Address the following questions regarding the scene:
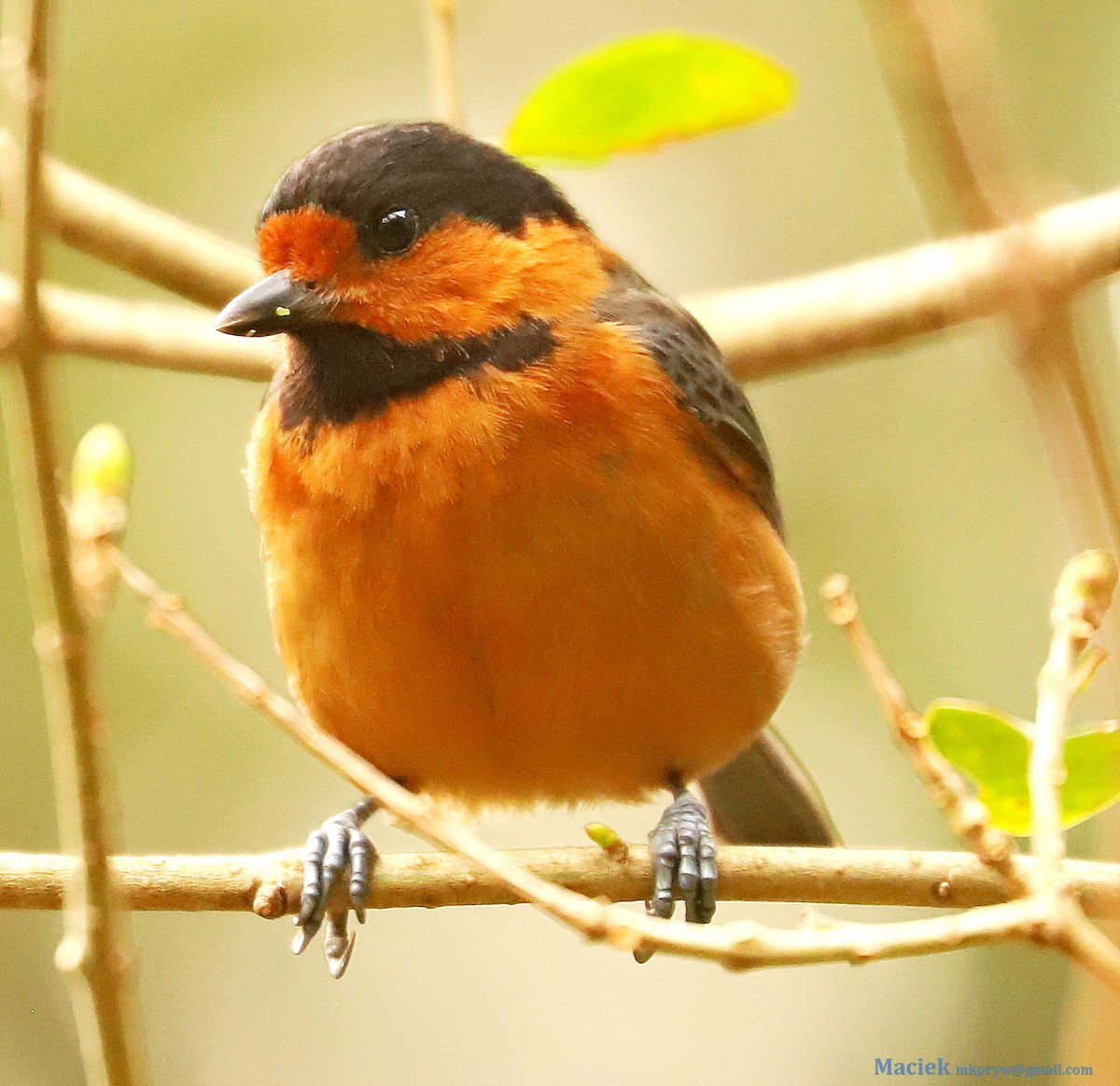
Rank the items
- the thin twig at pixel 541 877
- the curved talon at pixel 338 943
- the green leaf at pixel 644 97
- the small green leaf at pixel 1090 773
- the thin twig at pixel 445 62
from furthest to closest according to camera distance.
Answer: the thin twig at pixel 445 62, the curved talon at pixel 338 943, the green leaf at pixel 644 97, the thin twig at pixel 541 877, the small green leaf at pixel 1090 773

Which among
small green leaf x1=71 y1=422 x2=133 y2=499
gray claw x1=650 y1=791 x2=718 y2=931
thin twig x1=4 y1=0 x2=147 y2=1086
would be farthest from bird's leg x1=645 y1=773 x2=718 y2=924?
thin twig x1=4 y1=0 x2=147 y2=1086

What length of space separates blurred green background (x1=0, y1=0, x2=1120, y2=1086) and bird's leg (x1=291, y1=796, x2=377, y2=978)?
278cm

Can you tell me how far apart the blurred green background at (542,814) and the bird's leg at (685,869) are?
282 centimetres

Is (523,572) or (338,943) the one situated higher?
(523,572)

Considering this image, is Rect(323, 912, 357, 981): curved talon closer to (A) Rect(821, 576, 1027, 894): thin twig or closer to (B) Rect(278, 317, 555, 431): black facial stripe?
(B) Rect(278, 317, 555, 431): black facial stripe

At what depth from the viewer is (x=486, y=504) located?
3293 mm

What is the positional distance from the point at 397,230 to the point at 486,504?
0.63m

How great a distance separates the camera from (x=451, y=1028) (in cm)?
730

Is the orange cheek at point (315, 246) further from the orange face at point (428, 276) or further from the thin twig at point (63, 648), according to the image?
the thin twig at point (63, 648)

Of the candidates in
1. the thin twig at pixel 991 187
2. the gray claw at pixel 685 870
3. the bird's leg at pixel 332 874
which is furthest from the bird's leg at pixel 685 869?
the thin twig at pixel 991 187

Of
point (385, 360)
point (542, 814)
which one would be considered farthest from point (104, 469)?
point (542, 814)

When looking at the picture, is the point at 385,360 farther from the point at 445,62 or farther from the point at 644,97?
the point at 445,62

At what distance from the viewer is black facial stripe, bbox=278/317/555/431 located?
3445 millimetres

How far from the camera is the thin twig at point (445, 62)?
378cm
